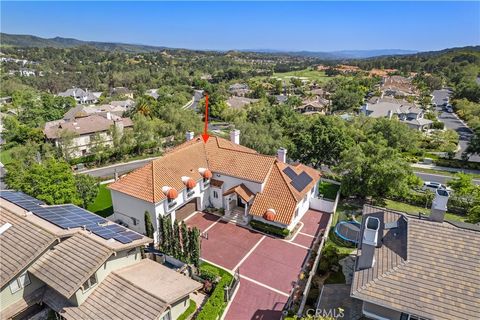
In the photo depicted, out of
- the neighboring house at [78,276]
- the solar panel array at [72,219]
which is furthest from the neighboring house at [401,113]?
the neighboring house at [78,276]

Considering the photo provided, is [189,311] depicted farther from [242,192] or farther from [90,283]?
[242,192]

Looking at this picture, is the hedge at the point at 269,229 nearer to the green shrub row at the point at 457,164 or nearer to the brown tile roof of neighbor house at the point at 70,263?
the brown tile roof of neighbor house at the point at 70,263

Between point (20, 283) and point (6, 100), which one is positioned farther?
point (6, 100)

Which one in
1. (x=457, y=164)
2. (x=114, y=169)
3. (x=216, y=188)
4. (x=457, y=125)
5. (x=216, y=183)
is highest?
(x=216, y=183)

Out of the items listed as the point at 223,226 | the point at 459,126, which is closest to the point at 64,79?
the point at 223,226

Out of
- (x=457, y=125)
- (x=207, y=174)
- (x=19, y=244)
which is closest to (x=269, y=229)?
(x=207, y=174)

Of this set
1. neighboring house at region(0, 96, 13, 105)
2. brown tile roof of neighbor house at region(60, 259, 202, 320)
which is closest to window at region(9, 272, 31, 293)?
brown tile roof of neighbor house at region(60, 259, 202, 320)

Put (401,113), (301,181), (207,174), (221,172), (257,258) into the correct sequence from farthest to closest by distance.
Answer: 1. (401,113)
2. (221,172)
3. (301,181)
4. (207,174)
5. (257,258)
